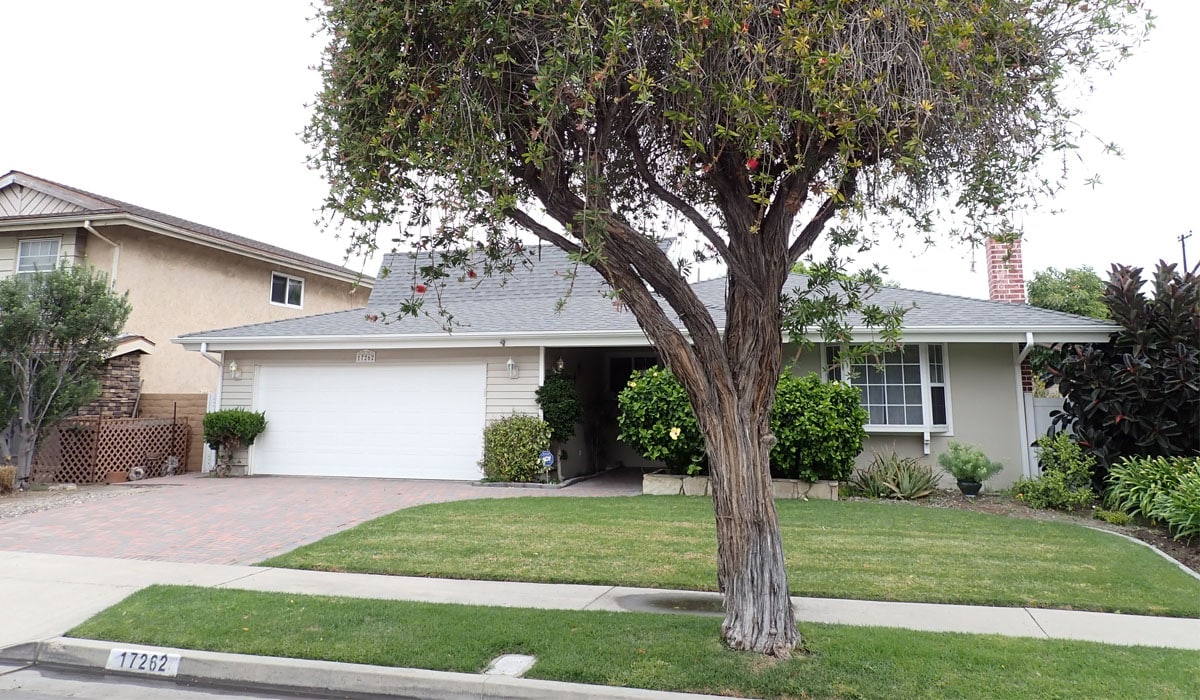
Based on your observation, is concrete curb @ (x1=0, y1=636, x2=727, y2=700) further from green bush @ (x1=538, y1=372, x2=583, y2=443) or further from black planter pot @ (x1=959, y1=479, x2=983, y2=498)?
black planter pot @ (x1=959, y1=479, x2=983, y2=498)

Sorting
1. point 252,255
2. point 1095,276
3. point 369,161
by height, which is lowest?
point 369,161

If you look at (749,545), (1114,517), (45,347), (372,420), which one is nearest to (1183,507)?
(1114,517)

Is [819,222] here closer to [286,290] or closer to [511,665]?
[511,665]

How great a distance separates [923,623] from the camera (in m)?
5.18

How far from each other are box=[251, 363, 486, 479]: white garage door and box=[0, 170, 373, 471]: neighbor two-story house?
6.09 ft

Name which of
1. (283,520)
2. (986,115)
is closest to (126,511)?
(283,520)

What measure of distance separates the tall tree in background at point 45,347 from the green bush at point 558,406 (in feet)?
25.2

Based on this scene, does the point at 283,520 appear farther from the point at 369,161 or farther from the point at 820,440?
the point at 820,440

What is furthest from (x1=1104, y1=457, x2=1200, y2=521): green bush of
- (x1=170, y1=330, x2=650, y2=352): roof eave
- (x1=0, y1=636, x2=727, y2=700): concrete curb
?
(x1=0, y1=636, x2=727, y2=700): concrete curb

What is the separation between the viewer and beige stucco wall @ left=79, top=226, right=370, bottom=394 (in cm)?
1612

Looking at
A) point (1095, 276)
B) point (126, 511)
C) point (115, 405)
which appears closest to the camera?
point (126, 511)

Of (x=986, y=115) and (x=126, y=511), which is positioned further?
(x=126, y=511)

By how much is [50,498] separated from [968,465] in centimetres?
1414

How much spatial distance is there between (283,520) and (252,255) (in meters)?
11.4
